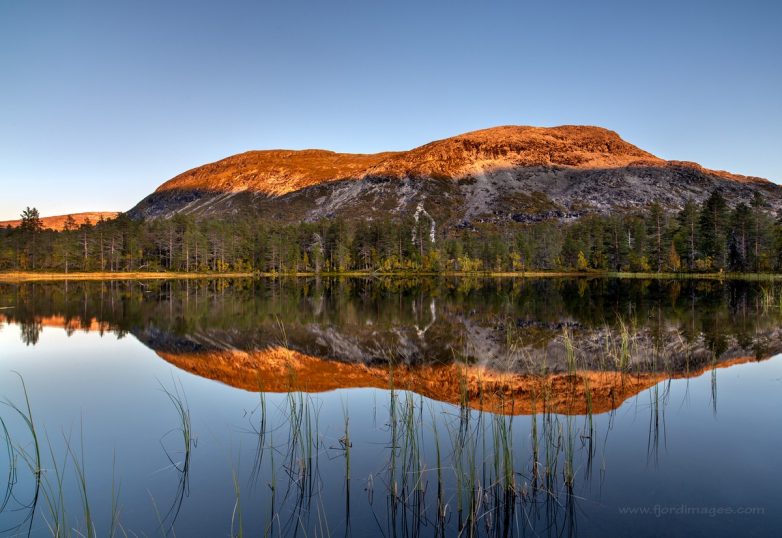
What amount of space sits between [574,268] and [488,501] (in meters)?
114

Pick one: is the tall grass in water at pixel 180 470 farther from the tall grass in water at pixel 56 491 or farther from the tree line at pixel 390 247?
the tree line at pixel 390 247

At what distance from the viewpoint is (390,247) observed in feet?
396

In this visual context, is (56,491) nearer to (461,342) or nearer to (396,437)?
(396,437)

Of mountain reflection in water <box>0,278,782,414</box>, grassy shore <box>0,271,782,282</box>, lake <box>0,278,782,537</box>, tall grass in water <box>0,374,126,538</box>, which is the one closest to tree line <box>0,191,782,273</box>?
grassy shore <box>0,271,782,282</box>

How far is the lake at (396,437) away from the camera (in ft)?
23.3

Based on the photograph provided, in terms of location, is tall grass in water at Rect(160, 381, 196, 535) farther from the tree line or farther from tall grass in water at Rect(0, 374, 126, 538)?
the tree line

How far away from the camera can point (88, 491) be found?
803cm

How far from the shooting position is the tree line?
84062 millimetres

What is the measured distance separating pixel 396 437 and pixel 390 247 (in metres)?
111

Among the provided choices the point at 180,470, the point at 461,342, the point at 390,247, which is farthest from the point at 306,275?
the point at 180,470

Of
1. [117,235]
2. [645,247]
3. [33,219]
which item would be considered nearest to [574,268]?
[645,247]

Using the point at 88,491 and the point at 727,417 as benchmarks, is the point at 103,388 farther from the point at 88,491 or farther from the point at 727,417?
the point at 727,417

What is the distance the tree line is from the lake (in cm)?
7398

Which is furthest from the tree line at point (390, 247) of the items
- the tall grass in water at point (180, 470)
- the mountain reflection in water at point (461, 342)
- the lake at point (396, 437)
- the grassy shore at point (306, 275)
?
the tall grass in water at point (180, 470)
